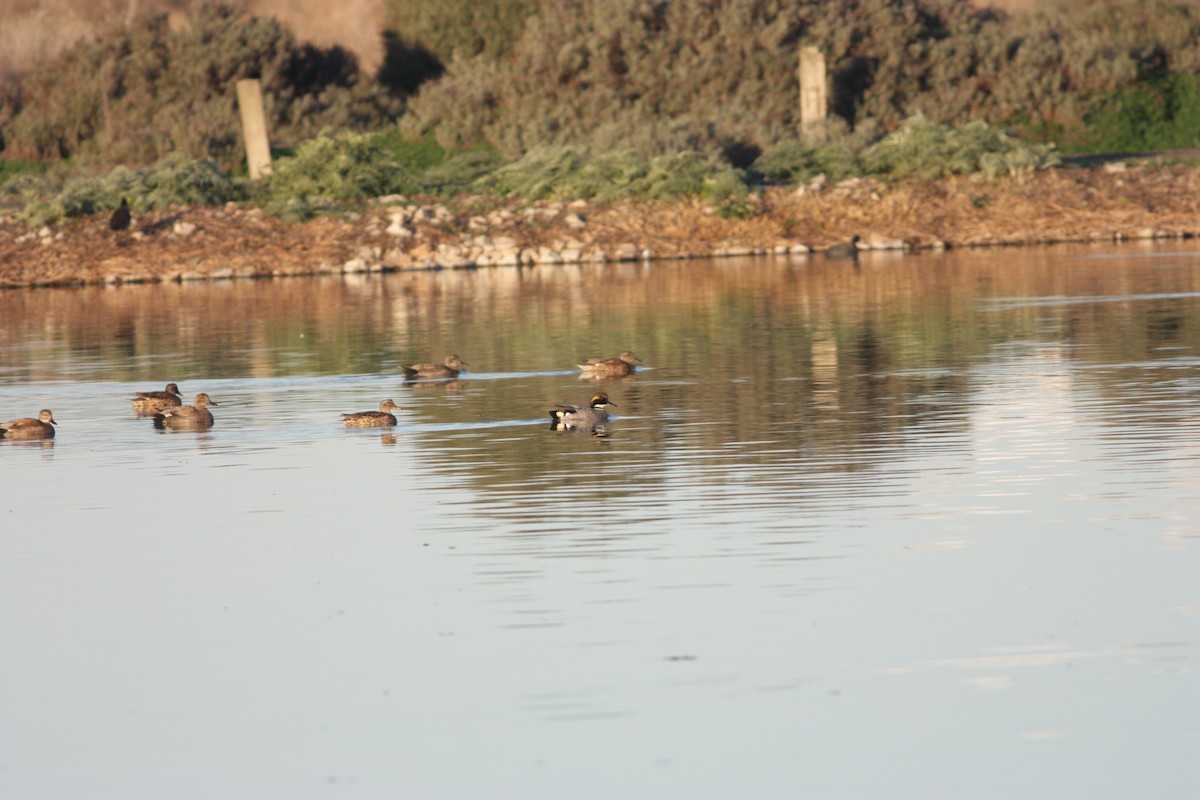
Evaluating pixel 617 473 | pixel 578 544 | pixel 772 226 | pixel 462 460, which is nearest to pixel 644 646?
pixel 578 544

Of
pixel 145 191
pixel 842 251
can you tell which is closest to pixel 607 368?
pixel 842 251

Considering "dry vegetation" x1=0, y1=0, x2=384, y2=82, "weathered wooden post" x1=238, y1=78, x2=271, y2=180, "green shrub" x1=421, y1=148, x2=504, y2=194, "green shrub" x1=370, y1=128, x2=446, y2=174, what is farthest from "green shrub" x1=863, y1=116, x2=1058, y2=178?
"dry vegetation" x1=0, y1=0, x2=384, y2=82

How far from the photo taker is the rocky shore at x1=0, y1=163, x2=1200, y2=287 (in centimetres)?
4753

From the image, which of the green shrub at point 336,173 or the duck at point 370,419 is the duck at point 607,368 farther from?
the green shrub at point 336,173

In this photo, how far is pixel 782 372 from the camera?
2308 cm

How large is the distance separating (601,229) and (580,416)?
29.8 metres

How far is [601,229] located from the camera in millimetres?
48469

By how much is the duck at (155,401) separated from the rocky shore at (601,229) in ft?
84.1

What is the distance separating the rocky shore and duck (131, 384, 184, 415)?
2565 cm

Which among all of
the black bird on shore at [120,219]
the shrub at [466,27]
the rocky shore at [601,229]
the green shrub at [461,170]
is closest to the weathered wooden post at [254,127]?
the green shrub at [461,170]

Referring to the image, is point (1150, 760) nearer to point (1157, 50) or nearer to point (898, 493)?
point (898, 493)

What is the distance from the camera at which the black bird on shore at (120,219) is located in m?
47.8

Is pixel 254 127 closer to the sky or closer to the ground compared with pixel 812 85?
closer to the ground

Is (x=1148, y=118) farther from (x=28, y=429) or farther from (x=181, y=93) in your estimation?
(x=28, y=429)
